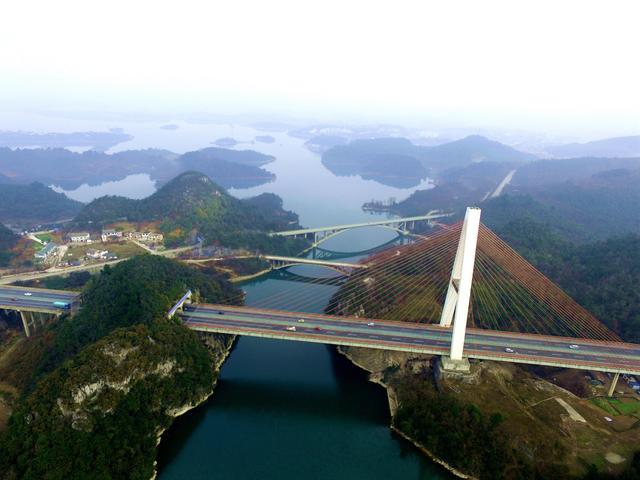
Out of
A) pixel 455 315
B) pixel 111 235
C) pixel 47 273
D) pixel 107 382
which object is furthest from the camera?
pixel 111 235

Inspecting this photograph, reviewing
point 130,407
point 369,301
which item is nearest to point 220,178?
point 369,301

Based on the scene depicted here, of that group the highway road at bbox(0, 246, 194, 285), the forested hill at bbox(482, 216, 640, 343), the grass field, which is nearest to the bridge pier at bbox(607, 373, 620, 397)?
the grass field

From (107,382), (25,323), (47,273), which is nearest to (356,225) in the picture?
(47,273)

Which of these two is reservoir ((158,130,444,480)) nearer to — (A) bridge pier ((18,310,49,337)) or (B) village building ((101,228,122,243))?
(A) bridge pier ((18,310,49,337))

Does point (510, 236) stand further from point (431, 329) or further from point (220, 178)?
point (220, 178)

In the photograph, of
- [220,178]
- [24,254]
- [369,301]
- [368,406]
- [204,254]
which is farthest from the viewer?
[220,178]

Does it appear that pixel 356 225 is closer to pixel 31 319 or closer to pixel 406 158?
pixel 31 319

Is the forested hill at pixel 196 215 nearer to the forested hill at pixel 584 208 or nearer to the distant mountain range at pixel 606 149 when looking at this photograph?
the forested hill at pixel 584 208

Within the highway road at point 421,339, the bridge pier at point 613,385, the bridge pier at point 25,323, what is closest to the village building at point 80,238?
the bridge pier at point 25,323
